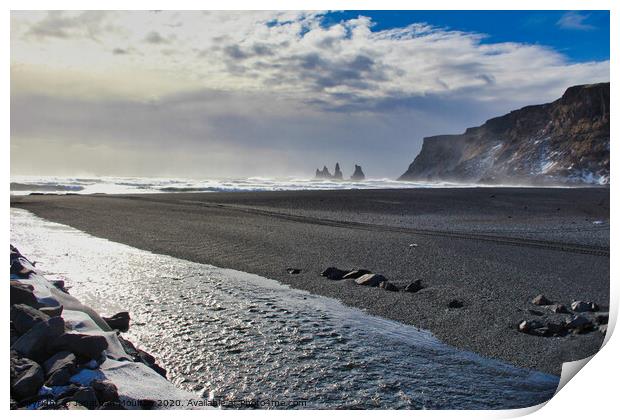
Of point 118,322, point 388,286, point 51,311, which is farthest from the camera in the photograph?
point 388,286

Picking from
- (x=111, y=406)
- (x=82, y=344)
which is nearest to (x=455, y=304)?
(x=111, y=406)

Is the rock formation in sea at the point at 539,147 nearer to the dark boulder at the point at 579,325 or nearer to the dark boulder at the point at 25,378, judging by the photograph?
the dark boulder at the point at 579,325

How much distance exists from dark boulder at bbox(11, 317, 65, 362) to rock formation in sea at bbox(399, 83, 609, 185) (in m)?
5.60

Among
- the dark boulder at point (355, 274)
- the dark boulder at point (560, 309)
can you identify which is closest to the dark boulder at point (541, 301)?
the dark boulder at point (560, 309)

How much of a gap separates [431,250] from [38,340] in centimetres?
728

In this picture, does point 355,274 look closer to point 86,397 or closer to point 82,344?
point 82,344

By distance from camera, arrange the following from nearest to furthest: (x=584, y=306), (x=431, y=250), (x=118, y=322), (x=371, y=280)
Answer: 1. (x=118, y=322)
2. (x=584, y=306)
3. (x=371, y=280)
4. (x=431, y=250)

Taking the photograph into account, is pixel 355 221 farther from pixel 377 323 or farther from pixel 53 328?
pixel 53 328

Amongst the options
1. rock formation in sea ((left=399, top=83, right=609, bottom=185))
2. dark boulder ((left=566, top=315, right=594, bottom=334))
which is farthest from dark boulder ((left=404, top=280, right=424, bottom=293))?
rock formation in sea ((left=399, top=83, right=609, bottom=185))

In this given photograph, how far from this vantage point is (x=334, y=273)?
A: 7359 mm

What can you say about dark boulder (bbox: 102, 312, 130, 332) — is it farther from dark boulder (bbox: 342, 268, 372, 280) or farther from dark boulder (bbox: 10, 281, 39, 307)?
dark boulder (bbox: 342, 268, 372, 280)

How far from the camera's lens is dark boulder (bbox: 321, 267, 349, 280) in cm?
731

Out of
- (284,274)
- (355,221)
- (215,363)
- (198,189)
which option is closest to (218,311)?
(215,363)

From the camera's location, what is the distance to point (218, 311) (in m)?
5.55
